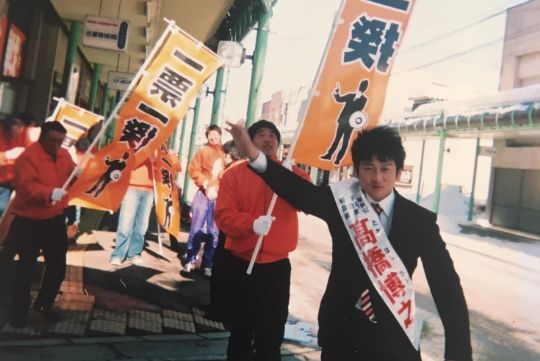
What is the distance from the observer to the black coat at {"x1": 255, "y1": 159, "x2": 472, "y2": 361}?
6.83 ft

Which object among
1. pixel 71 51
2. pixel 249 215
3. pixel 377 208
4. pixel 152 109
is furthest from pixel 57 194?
pixel 71 51

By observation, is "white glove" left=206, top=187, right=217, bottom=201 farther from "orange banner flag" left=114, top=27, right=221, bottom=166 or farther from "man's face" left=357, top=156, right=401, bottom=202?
"man's face" left=357, top=156, right=401, bottom=202

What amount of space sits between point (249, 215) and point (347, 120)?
0.99 metres

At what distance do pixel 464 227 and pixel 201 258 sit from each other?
18.3 meters

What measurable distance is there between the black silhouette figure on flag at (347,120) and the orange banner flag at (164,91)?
83.9 inches

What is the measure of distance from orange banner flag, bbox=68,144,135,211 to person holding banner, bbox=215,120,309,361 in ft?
6.82

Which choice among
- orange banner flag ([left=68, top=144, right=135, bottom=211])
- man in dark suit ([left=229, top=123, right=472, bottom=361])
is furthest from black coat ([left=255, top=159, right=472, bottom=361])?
orange banner flag ([left=68, top=144, right=135, bottom=211])

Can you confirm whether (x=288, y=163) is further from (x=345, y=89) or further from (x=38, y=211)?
(x=38, y=211)

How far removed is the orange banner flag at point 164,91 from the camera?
4875 mm

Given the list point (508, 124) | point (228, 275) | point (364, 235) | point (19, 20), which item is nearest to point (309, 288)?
point (228, 275)

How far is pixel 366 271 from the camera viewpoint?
225 cm

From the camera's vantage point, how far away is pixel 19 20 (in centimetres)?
762

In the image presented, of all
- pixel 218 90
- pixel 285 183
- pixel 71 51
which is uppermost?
pixel 218 90

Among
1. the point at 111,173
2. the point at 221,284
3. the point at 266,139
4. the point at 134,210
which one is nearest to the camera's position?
the point at 266,139
